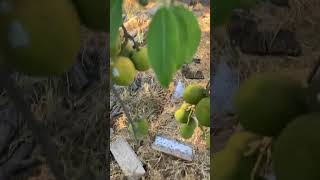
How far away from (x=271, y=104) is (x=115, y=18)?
0.22 meters

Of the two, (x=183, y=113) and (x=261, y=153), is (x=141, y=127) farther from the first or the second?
(x=261, y=153)

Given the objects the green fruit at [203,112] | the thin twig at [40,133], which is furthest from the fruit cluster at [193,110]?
the thin twig at [40,133]

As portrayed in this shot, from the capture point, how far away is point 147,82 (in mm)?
746

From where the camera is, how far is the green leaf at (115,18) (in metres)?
0.47

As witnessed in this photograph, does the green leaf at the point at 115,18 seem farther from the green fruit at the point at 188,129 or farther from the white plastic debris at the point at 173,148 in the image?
the white plastic debris at the point at 173,148

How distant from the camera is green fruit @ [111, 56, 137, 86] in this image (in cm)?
56

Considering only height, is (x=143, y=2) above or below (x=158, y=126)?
above

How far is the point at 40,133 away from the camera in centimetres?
44

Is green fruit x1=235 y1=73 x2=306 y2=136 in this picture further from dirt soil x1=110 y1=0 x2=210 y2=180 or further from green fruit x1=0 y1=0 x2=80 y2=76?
dirt soil x1=110 y1=0 x2=210 y2=180

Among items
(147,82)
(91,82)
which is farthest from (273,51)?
(147,82)

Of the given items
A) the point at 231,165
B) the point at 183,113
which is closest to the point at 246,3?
the point at 231,165

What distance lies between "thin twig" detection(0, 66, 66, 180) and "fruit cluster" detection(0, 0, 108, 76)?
0.22ft

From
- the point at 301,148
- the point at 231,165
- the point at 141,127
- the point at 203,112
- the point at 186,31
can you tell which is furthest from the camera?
the point at 141,127

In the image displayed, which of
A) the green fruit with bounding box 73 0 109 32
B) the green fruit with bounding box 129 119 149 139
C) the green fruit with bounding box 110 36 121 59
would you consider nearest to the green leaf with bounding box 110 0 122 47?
the green fruit with bounding box 110 36 121 59
